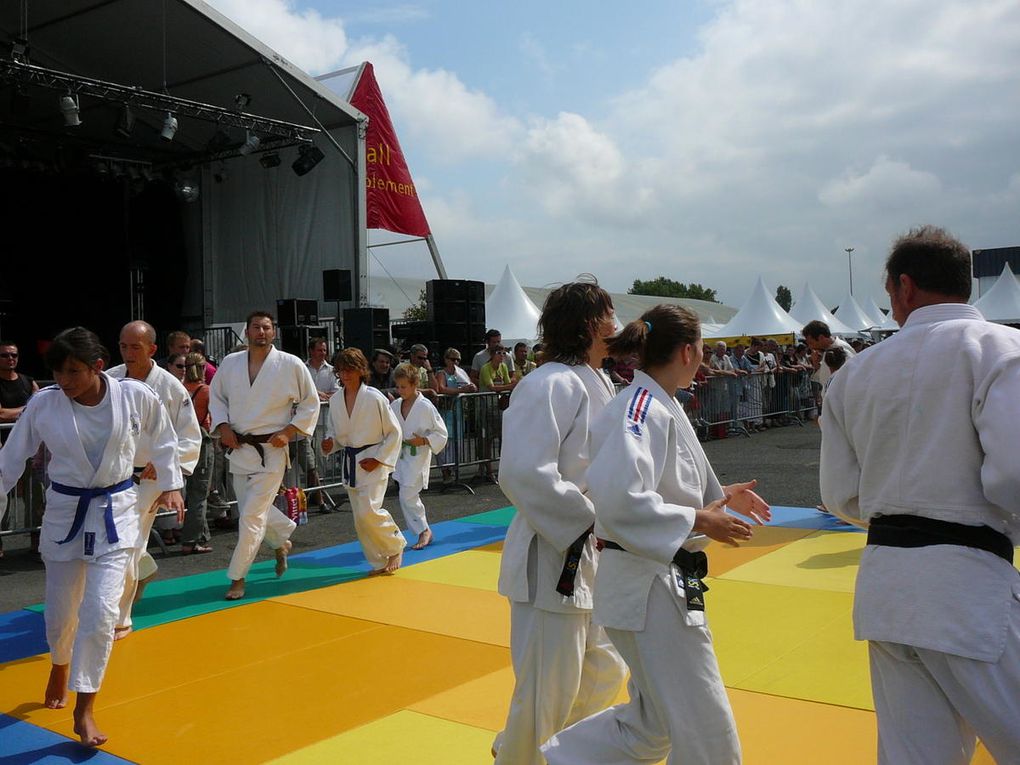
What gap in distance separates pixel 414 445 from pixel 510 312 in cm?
1298

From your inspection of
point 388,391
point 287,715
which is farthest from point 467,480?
point 287,715

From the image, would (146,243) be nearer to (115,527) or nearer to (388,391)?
(388,391)

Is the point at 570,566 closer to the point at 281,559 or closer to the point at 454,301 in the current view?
the point at 281,559

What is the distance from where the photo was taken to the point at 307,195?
17031 millimetres

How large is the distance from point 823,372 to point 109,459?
6.79 metres

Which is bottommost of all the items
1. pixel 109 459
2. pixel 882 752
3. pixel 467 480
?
pixel 467 480

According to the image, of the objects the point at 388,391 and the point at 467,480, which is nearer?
the point at 388,391

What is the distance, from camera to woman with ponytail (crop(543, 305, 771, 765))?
2.36m

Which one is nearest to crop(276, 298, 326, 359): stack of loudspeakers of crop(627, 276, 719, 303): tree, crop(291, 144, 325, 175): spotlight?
crop(291, 144, 325, 175): spotlight

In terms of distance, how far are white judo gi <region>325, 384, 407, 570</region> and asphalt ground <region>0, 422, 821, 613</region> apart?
1.10m

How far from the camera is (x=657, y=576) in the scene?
2.44 meters

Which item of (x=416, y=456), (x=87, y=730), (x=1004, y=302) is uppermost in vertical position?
(x=1004, y=302)

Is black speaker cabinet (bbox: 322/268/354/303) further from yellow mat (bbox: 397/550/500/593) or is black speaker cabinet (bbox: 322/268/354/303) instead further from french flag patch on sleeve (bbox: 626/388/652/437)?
french flag patch on sleeve (bbox: 626/388/652/437)

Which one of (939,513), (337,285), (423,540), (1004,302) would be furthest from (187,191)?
(1004,302)
